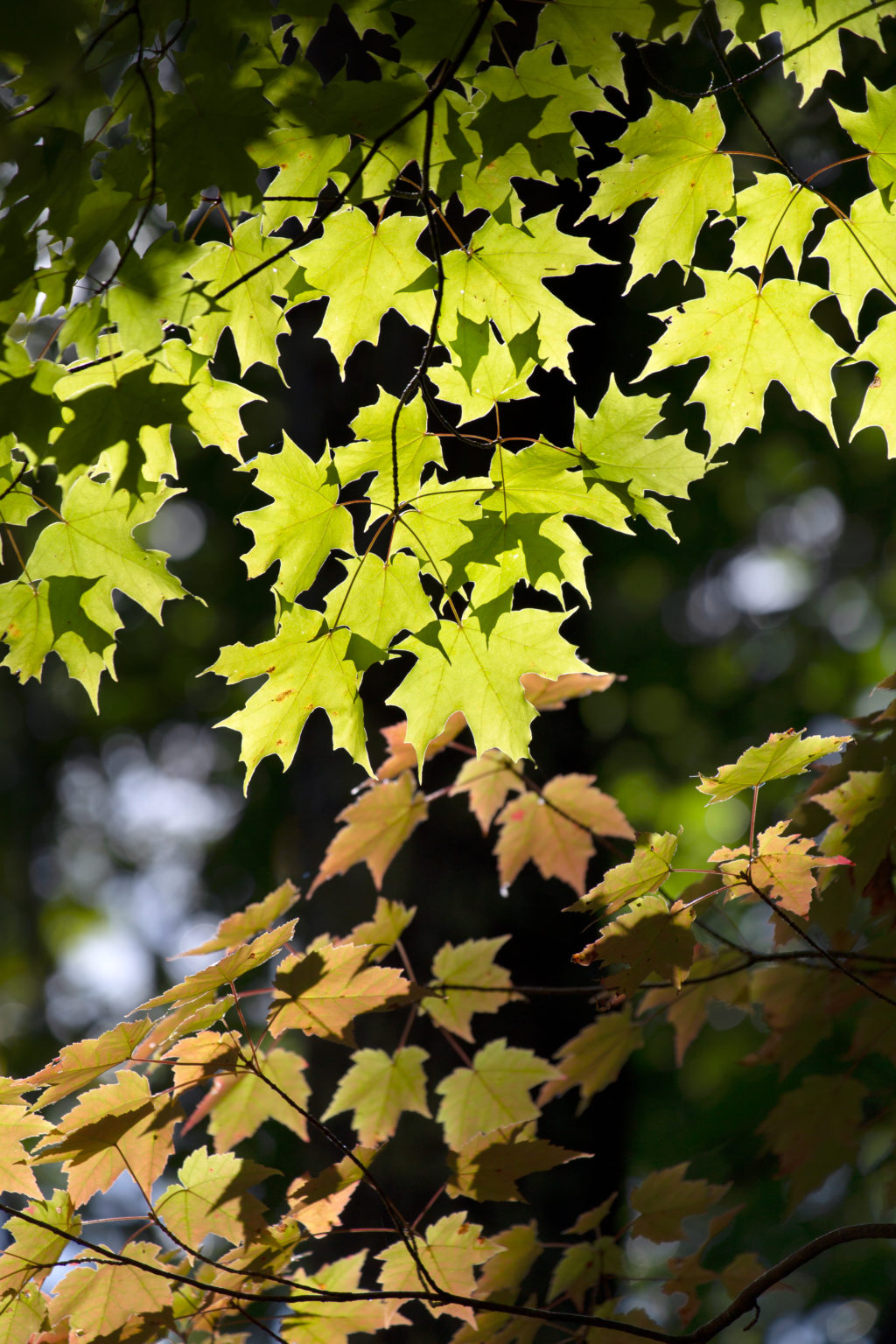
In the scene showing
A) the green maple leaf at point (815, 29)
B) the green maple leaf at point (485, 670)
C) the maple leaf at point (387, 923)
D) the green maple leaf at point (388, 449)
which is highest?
the green maple leaf at point (815, 29)

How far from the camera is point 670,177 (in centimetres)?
143

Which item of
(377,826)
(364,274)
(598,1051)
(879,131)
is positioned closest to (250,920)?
(377,826)

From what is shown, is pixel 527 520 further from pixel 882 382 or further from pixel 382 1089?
pixel 382 1089

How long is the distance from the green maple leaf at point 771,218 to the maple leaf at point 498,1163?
4.47ft

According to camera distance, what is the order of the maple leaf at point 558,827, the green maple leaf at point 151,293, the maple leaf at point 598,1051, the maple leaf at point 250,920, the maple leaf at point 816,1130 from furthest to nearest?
1. the maple leaf at point 816,1130
2. the maple leaf at point 558,827
3. the maple leaf at point 598,1051
4. the maple leaf at point 250,920
5. the green maple leaf at point 151,293

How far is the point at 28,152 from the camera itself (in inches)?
51.6

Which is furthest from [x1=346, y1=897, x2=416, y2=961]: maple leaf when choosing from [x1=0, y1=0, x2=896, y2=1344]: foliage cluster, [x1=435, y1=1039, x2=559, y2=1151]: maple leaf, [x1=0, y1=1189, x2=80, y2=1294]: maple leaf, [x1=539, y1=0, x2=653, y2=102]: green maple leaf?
[x1=539, y1=0, x2=653, y2=102]: green maple leaf

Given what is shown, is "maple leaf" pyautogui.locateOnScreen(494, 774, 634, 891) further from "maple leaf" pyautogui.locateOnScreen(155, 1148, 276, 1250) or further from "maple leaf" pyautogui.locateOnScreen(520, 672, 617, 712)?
"maple leaf" pyautogui.locateOnScreen(155, 1148, 276, 1250)

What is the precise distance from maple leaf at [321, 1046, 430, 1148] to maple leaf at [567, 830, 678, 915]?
673mm

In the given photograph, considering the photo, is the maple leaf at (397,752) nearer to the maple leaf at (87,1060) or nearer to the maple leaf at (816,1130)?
the maple leaf at (87,1060)

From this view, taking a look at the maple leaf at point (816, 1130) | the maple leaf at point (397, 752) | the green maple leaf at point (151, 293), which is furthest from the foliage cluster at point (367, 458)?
the maple leaf at point (816, 1130)

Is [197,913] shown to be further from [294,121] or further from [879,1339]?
[294,121]

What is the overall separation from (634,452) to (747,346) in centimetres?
27

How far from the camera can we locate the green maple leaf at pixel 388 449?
1.41m
